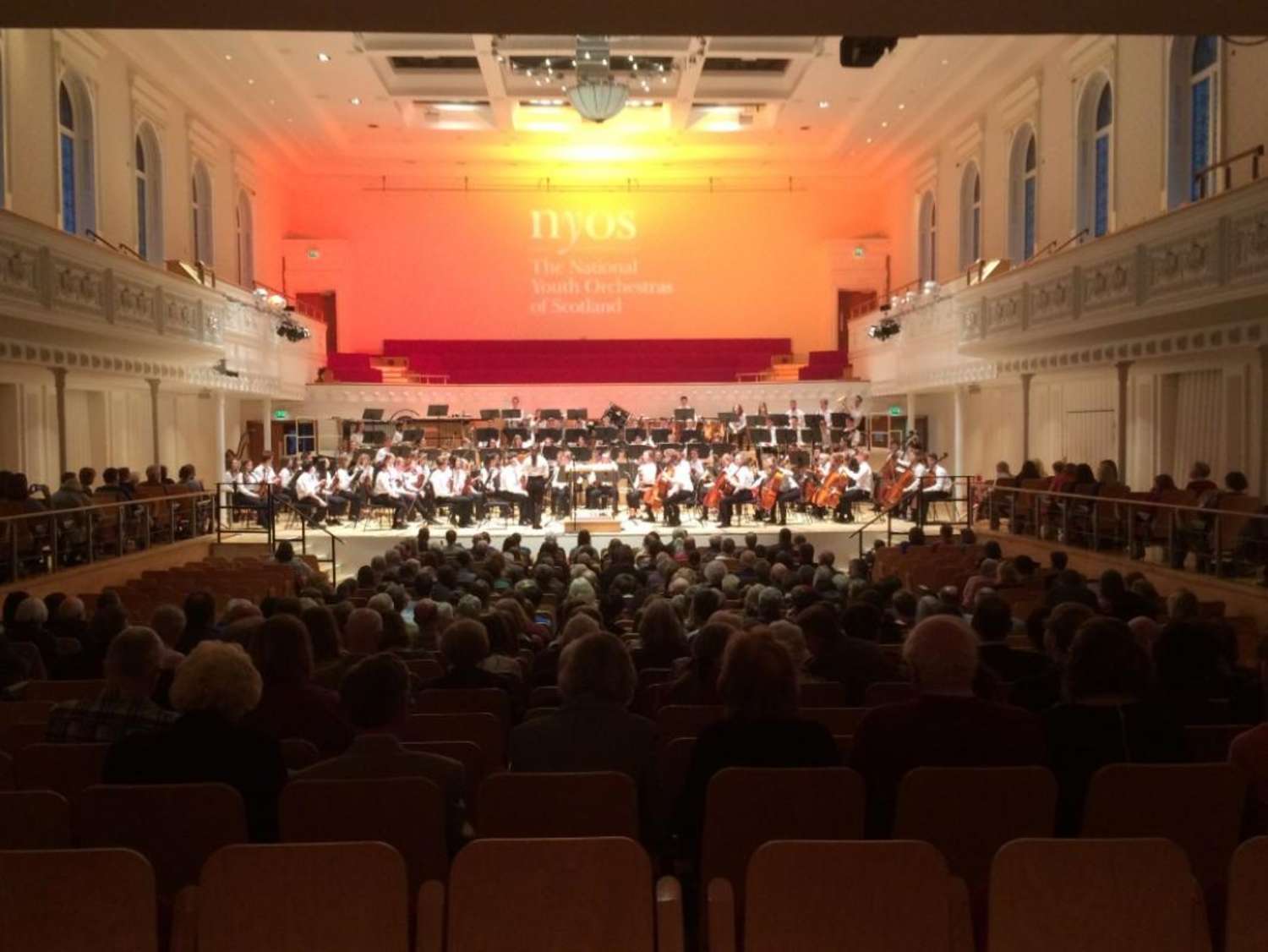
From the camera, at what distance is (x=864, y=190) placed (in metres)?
30.0

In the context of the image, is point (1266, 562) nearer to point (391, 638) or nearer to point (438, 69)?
point (391, 638)

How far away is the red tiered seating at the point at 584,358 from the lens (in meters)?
27.8

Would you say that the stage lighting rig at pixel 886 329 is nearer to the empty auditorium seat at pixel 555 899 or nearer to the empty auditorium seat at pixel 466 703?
the empty auditorium seat at pixel 466 703

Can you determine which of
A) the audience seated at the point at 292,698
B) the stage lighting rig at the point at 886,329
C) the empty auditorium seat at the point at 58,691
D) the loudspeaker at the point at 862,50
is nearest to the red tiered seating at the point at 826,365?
the stage lighting rig at the point at 886,329

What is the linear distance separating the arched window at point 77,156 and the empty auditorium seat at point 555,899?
17.6 metres

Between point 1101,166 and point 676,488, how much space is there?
7799 mm

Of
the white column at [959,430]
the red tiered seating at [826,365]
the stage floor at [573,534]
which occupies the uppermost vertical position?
the red tiered seating at [826,365]

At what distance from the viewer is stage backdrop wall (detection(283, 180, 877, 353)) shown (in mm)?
29719

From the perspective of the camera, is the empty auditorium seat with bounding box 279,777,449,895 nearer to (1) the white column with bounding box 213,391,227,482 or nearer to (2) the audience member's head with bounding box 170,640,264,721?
(2) the audience member's head with bounding box 170,640,264,721

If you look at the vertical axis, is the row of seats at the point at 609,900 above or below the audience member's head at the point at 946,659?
below

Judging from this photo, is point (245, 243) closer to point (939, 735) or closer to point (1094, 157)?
point (1094, 157)

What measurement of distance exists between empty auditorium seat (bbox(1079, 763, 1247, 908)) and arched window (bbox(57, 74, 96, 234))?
58.4 feet

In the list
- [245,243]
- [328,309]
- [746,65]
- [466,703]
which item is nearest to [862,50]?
[466,703]

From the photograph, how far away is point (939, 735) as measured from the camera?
3357 mm
